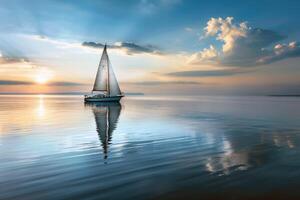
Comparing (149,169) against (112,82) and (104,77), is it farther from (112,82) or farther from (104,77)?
(112,82)

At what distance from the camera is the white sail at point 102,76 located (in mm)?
106688

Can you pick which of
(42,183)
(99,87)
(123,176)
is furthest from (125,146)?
(99,87)

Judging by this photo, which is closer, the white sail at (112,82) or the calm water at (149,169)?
the calm water at (149,169)

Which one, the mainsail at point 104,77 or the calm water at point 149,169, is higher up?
the mainsail at point 104,77

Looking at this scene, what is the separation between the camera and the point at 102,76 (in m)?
107

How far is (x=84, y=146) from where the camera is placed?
2284 centimetres

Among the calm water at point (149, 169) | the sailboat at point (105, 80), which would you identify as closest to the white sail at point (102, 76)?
the sailboat at point (105, 80)

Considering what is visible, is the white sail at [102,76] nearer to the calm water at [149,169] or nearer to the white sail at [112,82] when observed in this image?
the white sail at [112,82]

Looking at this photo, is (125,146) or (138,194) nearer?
(138,194)

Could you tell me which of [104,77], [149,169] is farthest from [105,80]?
[149,169]

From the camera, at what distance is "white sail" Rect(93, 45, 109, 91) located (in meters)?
107

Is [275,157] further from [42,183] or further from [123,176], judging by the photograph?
[42,183]

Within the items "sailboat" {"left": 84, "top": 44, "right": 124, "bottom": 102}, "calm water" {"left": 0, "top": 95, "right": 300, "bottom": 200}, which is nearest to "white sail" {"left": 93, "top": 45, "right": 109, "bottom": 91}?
"sailboat" {"left": 84, "top": 44, "right": 124, "bottom": 102}

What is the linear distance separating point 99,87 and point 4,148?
85864 millimetres
